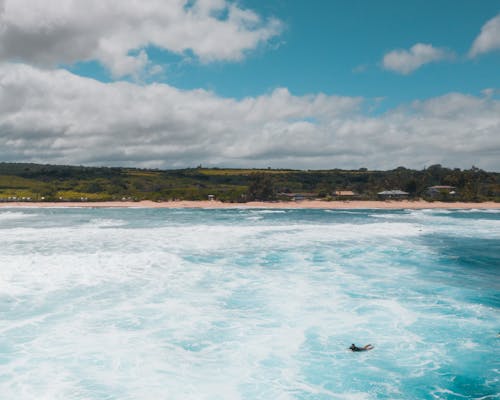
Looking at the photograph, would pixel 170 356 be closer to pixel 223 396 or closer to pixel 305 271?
pixel 223 396

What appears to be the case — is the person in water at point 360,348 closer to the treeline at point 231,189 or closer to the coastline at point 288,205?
the coastline at point 288,205

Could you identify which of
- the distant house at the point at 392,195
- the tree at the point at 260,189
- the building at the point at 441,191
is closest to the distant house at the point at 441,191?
the building at the point at 441,191

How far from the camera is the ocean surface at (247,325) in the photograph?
37.7 ft

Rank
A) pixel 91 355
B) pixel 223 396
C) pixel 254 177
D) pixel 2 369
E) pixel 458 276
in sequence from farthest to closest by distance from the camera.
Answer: pixel 254 177 → pixel 458 276 → pixel 91 355 → pixel 2 369 → pixel 223 396

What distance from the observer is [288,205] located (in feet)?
330

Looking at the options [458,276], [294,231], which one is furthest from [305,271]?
[294,231]

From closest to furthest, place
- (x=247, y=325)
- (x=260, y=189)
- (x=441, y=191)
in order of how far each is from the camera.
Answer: (x=247, y=325), (x=260, y=189), (x=441, y=191)

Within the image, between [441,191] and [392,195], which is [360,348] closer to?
[392,195]

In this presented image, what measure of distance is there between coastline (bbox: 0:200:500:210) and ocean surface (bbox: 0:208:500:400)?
6648 centimetres

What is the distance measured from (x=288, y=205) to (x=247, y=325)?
85384 mm

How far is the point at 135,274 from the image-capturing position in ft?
78.9

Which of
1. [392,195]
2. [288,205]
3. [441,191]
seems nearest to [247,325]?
[288,205]

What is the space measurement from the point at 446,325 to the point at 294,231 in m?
30.2

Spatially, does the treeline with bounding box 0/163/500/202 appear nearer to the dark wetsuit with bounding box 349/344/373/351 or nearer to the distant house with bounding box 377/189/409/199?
the distant house with bounding box 377/189/409/199
